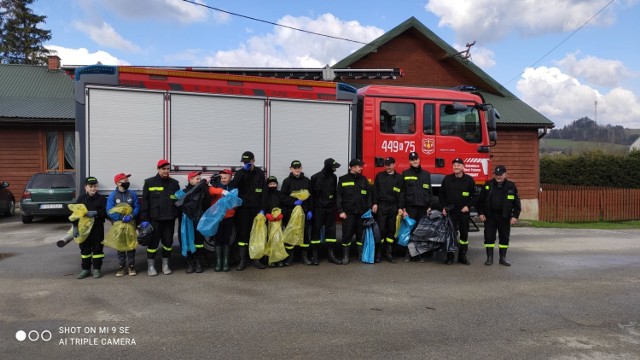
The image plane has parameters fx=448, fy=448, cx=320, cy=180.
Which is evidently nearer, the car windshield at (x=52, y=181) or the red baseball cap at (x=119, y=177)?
the red baseball cap at (x=119, y=177)

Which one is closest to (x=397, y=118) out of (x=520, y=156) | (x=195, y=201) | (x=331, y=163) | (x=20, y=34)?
(x=331, y=163)

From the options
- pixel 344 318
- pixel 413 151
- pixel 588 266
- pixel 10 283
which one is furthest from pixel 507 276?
pixel 10 283

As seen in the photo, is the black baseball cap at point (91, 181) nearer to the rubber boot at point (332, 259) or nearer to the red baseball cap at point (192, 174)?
the red baseball cap at point (192, 174)

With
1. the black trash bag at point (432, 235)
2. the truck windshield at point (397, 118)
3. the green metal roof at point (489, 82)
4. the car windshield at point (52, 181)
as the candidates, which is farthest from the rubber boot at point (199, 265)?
the green metal roof at point (489, 82)

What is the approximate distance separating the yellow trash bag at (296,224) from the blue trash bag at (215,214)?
35.3 inches

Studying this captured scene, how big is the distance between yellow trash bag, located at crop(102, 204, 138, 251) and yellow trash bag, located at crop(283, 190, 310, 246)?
2.12 metres

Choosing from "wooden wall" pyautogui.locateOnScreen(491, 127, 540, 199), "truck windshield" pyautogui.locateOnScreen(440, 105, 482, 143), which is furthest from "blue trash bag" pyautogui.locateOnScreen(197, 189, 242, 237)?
"wooden wall" pyautogui.locateOnScreen(491, 127, 540, 199)

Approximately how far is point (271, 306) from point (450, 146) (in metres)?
4.50

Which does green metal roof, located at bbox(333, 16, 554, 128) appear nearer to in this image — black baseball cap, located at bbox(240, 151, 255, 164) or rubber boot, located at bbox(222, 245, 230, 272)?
black baseball cap, located at bbox(240, 151, 255, 164)

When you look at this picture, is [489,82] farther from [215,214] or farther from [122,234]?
[122,234]

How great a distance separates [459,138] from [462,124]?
0.27 m

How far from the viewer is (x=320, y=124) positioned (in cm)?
730

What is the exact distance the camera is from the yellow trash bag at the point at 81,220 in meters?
5.87

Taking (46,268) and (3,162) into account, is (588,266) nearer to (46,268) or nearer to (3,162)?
(46,268)
